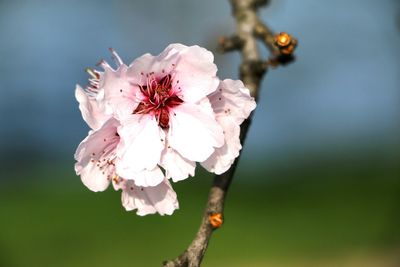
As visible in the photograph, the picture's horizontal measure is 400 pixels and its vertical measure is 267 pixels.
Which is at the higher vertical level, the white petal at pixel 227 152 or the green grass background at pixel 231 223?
the green grass background at pixel 231 223

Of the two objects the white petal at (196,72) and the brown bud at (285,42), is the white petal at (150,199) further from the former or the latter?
the brown bud at (285,42)

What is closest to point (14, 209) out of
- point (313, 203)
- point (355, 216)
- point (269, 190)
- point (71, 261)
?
point (71, 261)

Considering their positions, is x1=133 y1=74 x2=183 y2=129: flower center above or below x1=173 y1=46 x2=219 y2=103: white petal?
below

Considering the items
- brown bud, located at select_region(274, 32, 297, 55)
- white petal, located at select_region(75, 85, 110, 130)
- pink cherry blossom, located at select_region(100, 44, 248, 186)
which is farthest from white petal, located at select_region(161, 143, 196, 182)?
brown bud, located at select_region(274, 32, 297, 55)

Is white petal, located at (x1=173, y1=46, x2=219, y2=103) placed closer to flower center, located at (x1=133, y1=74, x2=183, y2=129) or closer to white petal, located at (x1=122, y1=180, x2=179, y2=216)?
flower center, located at (x1=133, y1=74, x2=183, y2=129)

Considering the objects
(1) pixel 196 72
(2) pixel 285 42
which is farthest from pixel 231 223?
(1) pixel 196 72

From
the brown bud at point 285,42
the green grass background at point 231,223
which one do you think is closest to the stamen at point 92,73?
the brown bud at point 285,42

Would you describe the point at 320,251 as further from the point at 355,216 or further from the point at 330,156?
the point at 330,156
